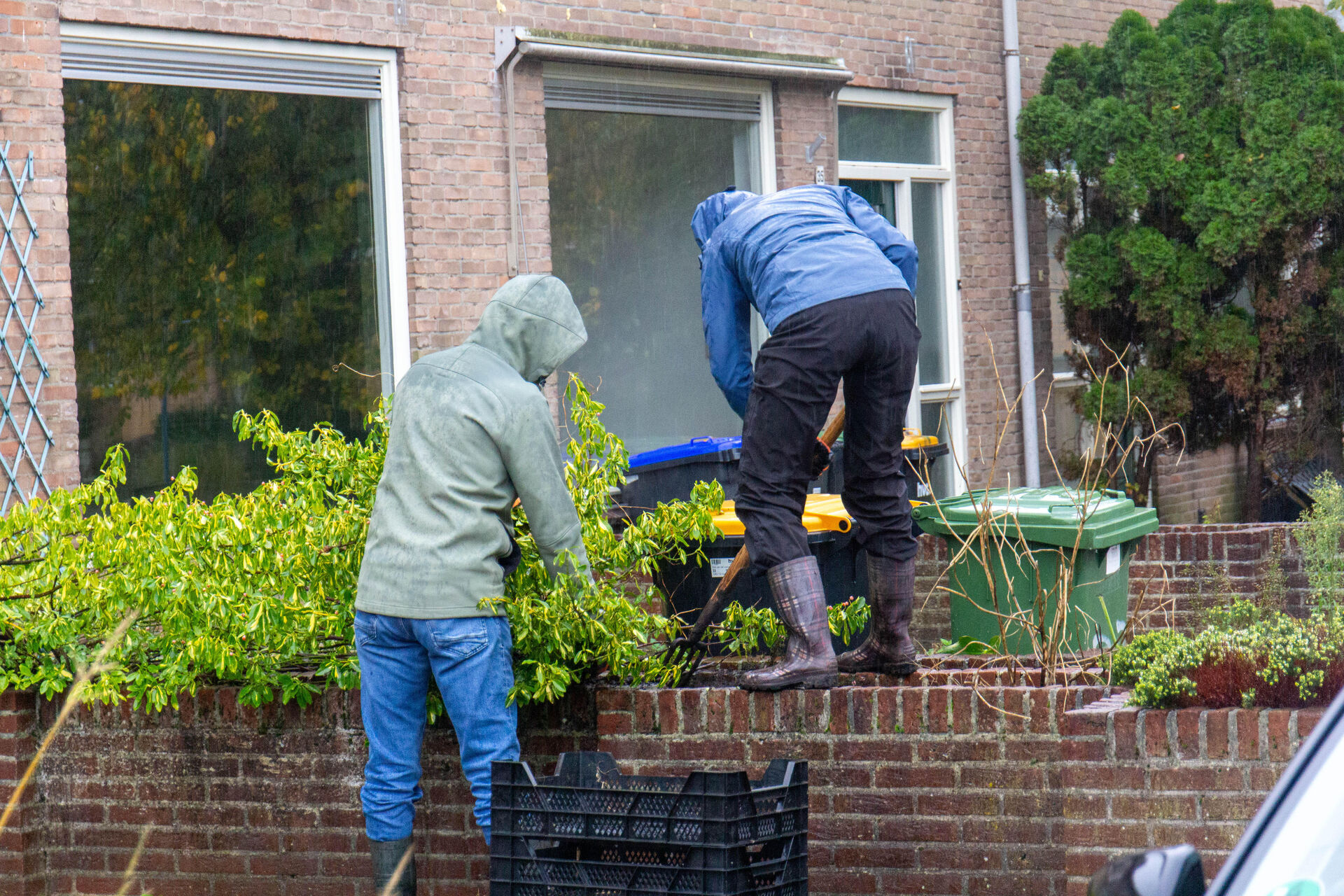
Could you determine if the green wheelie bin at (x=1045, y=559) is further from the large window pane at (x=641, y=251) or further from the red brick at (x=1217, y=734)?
the large window pane at (x=641, y=251)

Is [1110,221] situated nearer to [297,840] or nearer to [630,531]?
[630,531]

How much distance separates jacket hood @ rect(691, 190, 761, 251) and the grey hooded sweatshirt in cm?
85

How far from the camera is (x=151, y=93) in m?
7.71

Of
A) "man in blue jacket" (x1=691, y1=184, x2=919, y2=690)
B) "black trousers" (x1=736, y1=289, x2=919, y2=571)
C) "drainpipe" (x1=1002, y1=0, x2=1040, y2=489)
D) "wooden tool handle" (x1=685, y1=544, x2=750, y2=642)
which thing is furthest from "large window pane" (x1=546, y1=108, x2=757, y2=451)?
"black trousers" (x1=736, y1=289, x2=919, y2=571)

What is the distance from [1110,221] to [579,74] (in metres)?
4.06

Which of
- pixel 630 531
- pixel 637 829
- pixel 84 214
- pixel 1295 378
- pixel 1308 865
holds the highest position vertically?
pixel 84 214

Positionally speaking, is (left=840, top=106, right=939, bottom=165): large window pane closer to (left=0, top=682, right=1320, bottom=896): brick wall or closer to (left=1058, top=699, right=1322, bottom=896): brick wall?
(left=0, top=682, right=1320, bottom=896): brick wall

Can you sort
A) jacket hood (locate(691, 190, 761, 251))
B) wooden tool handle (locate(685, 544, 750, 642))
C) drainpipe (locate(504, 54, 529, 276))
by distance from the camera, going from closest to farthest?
wooden tool handle (locate(685, 544, 750, 642))
jacket hood (locate(691, 190, 761, 251))
drainpipe (locate(504, 54, 529, 276))

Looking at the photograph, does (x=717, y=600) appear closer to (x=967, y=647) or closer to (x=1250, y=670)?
(x=967, y=647)

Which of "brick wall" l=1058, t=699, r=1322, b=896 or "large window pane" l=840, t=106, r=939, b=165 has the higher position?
"large window pane" l=840, t=106, r=939, b=165

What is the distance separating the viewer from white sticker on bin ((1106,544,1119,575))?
19.3ft

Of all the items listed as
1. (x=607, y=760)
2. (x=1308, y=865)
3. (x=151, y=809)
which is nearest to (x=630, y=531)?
(x=607, y=760)

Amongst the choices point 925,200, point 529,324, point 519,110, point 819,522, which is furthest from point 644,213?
point 529,324

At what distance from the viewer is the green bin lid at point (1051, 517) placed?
568 cm
